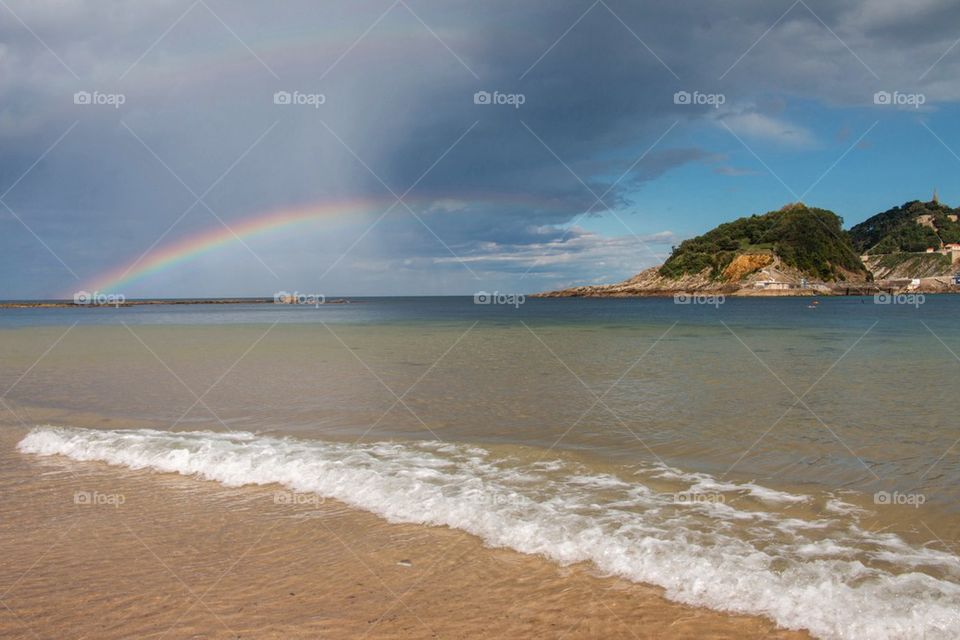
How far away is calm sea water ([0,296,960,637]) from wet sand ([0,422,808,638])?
1.46 feet

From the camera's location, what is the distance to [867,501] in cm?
695

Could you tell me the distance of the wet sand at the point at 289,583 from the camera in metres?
4.27

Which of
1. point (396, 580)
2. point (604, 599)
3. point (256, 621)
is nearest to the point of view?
point (256, 621)

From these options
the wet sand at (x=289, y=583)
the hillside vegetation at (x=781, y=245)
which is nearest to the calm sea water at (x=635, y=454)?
the wet sand at (x=289, y=583)

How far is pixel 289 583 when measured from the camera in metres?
4.93

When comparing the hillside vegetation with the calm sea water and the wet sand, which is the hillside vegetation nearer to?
the calm sea water

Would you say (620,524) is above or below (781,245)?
below

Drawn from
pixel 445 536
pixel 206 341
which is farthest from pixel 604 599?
pixel 206 341

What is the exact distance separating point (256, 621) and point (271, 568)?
88 centimetres

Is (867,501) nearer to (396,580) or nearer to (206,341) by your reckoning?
(396,580)

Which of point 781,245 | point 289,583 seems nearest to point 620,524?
point 289,583

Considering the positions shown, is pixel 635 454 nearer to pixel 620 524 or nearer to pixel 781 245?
pixel 620 524

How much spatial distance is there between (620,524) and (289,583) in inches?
132

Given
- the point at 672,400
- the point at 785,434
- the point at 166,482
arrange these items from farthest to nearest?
the point at 672,400 < the point at 785,434 < the point at 166,482
